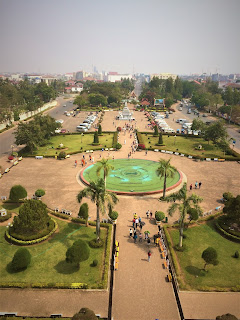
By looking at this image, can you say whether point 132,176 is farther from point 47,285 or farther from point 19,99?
point 19,99

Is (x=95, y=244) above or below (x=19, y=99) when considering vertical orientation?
below

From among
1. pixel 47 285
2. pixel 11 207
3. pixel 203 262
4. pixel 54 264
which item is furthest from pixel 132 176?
pixel 47 285

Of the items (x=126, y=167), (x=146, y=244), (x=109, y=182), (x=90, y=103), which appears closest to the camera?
(x=146, y=244)

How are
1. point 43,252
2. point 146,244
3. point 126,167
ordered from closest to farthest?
point 43,252 → point 146,244 → point 126,167

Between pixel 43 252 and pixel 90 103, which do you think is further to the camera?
pixel 90 103

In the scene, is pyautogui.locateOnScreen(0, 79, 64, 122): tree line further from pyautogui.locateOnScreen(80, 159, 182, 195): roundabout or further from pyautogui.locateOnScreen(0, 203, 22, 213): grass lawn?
pyautogui.locateOnScreen(0, 203, 22, 213): grass lawn

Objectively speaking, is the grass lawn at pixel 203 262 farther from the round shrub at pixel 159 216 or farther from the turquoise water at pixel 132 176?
the turquoise water at pixel 132 176

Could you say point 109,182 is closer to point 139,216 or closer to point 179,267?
point 139,216

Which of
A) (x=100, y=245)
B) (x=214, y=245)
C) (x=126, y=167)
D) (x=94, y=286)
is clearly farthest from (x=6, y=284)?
(x=126, y=167)
